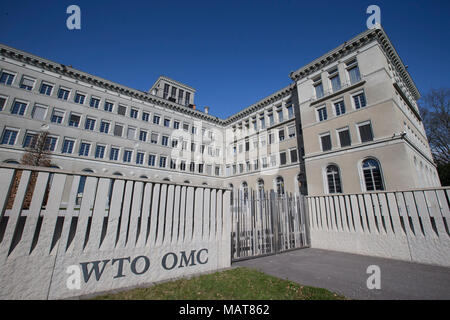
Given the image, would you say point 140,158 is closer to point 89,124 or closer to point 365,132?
point 89,124

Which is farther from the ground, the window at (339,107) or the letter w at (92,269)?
the window at (339,107)

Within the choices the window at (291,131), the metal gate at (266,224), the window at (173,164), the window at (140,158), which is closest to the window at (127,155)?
the window at (140,158)

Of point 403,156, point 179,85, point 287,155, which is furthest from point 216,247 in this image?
point 179,85

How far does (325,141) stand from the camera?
18.9 meters

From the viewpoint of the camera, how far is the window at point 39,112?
20.1 metres

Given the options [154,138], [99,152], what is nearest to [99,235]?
[99,152]

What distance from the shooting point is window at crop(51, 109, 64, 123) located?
20938mm

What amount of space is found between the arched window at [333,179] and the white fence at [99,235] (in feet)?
52.5

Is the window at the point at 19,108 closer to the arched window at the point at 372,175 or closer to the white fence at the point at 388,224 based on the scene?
the white fence at the point at 388,224

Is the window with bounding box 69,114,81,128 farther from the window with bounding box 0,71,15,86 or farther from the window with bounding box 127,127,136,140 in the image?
the window with bounding box 0,71,15,86

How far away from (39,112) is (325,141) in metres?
31.2

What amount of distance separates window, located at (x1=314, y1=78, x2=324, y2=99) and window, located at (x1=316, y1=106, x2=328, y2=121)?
1539mm

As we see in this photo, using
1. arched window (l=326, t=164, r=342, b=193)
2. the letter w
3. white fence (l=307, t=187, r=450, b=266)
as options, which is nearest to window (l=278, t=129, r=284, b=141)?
arched window (l=326, t=164, r=342, b=193)

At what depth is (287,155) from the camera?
2411 centimetres
